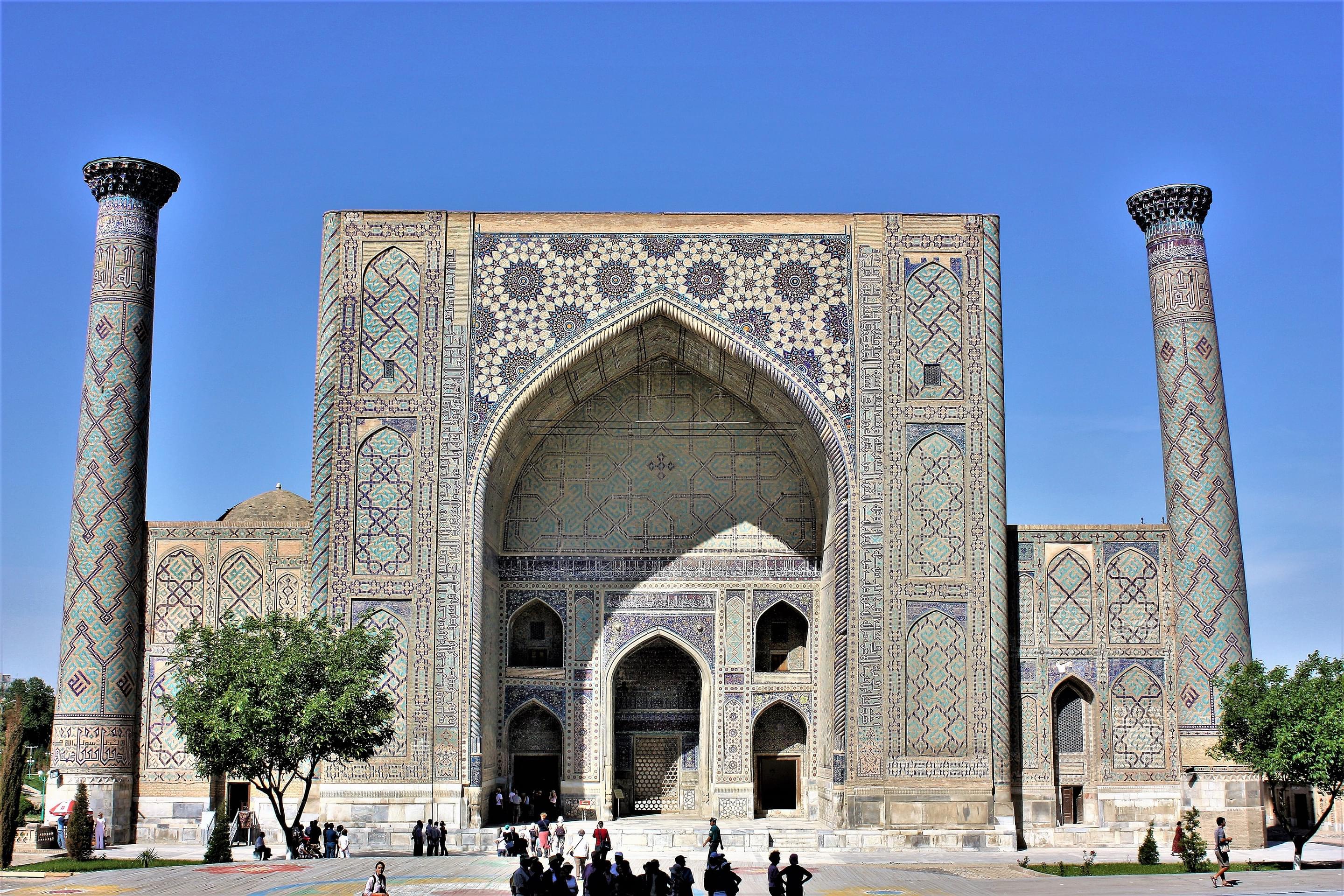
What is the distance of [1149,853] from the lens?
12945 millimetres

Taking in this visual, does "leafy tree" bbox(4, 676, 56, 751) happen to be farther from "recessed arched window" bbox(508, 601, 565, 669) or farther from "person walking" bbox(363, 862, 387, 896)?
"person walking" bbox(363, 862, 387, 896)

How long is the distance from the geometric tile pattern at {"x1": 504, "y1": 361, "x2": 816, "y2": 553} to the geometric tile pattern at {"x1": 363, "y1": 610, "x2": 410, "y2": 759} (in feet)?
7.42

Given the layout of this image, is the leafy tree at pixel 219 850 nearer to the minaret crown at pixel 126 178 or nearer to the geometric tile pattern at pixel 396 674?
the geometric tile pattern at pixel 396 674

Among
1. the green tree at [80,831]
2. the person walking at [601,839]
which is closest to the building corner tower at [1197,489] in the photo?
the person walking at [601,839]

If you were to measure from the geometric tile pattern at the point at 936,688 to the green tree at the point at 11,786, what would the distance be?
8.34 metres

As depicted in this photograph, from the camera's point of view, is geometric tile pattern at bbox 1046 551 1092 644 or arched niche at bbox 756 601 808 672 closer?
geometric tile pattern at bbox 1046 551 1092 644

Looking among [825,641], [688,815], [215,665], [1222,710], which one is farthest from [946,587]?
[215,665]

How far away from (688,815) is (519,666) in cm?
255

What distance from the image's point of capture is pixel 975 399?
14867 mm

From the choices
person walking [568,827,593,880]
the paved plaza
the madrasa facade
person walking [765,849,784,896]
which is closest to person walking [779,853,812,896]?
person walking [765,849,784,896]

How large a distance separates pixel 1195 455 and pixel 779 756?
18.8 feet

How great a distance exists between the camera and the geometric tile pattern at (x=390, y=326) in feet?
48.7

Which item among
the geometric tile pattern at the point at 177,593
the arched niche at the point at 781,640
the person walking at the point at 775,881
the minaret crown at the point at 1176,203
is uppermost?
the minaret crown at the point at 1176,203

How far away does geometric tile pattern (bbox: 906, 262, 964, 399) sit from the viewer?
14.9 m
